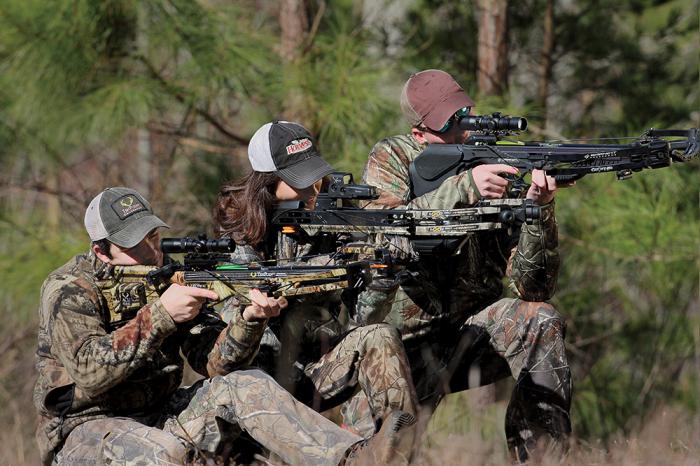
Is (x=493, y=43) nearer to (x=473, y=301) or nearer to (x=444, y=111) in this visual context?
(x=444, y=111)

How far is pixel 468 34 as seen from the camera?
9258 millimetres

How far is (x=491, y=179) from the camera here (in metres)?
4.86

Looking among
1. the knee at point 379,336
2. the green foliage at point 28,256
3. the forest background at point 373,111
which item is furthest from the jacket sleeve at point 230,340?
the green foliage at point 28,256

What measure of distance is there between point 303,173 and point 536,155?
3.55ft

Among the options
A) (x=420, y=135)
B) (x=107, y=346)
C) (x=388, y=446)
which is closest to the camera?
(x=388, y=446)

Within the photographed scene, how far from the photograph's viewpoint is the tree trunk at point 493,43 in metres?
8.54

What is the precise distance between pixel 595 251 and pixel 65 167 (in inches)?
169

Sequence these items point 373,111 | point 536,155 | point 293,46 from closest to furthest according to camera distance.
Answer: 1. point 536,155
2. point 373,111
3. point 293,46

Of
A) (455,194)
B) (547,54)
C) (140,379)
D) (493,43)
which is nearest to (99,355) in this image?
(140,379)

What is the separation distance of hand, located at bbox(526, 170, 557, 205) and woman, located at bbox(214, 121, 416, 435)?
2.92ft

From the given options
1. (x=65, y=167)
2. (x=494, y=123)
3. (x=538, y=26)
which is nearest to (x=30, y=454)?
(x=65, y=167)

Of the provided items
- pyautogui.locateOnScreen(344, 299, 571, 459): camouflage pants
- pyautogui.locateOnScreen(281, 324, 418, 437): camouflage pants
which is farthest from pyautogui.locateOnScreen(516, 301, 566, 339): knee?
pyautogui.locateOnScreen(281, 324, 418, 437): camouflage pants

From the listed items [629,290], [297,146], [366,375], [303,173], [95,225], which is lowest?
[629,290]

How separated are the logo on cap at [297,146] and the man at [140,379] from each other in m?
0.73
